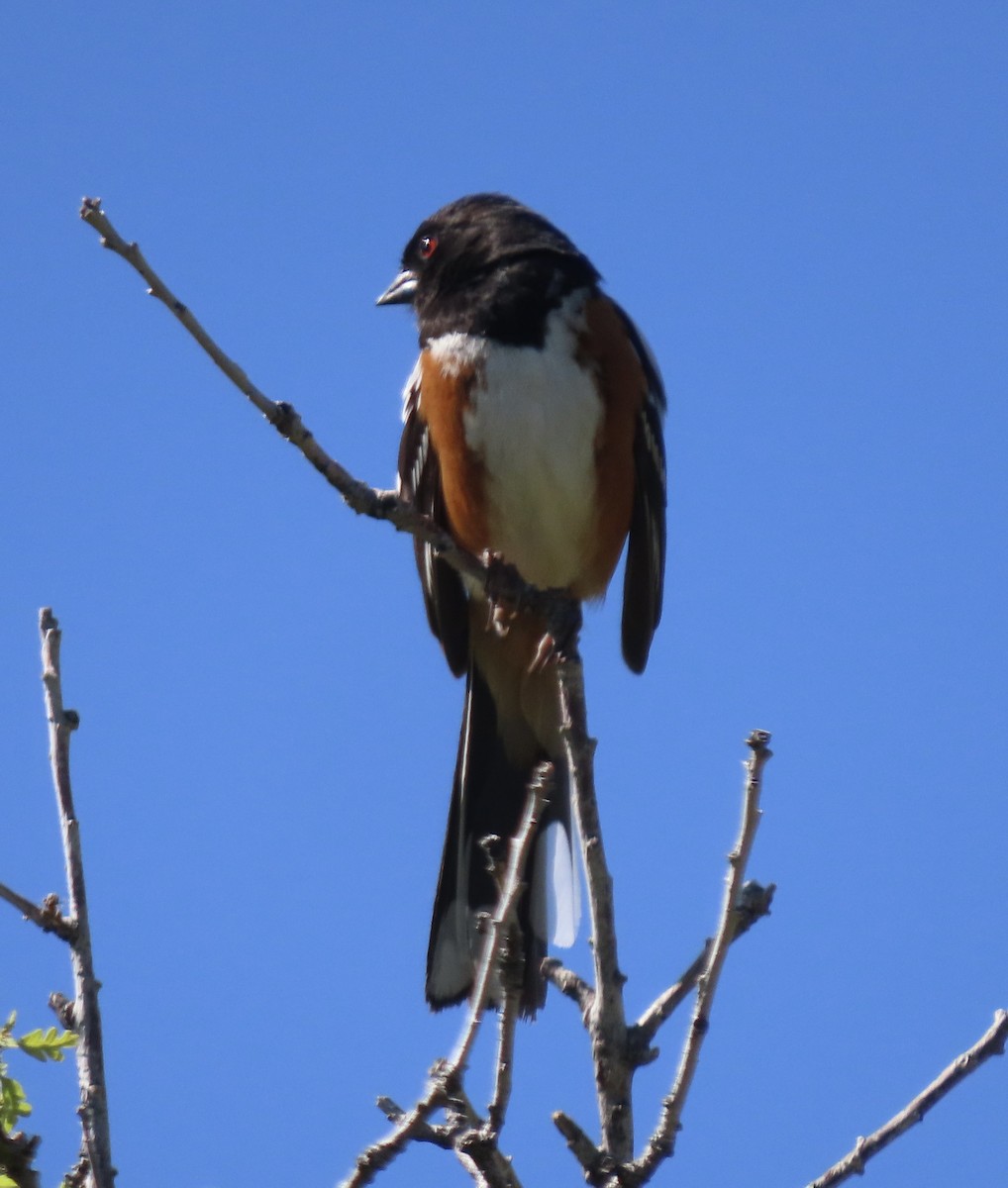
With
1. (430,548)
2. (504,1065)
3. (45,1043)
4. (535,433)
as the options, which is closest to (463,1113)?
(504,1065)

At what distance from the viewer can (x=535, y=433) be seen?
159 inches

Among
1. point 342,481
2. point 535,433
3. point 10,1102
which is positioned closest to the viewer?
point 10,1102

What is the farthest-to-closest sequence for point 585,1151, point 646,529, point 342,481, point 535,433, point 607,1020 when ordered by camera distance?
point 646,529 → point 535,433 → point 342,481 → point 607,1020 → point 585,1151

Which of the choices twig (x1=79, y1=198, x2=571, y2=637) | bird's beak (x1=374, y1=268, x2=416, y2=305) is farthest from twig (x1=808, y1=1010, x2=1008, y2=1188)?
bird's beak (x1=374, y1=268, x2=416, y2=305)

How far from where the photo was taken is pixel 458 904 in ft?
12.8

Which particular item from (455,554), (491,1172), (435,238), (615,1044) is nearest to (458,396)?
(435,238)

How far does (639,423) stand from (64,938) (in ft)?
8.75

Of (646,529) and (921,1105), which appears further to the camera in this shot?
(646,529)

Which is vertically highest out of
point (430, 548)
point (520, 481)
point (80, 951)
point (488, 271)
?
point (488, 271)

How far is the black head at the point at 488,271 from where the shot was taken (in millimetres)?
4230

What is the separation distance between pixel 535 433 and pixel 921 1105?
2327 millimetres

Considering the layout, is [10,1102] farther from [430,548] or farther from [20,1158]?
[430,548]

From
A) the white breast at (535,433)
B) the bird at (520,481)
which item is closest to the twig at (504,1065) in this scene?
the bird at (520,481)

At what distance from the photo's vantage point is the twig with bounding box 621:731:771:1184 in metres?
1.99
